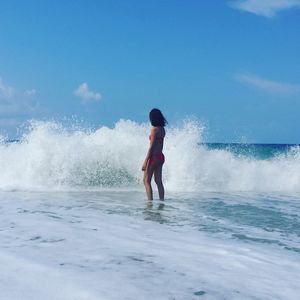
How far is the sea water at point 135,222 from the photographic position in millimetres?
3500

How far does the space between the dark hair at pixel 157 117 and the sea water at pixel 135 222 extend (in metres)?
1.54

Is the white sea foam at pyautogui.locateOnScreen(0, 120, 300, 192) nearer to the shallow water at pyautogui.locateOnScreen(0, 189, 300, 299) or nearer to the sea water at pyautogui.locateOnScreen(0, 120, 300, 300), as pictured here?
the sea water at pyautogui.locateOnScreen(0, 120, 300, 300)

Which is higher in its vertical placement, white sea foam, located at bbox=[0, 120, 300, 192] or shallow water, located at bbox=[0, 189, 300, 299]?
white sea foam, located at bbox=[0, 120, 300, 192]

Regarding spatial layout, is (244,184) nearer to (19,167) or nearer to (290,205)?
(290,205)

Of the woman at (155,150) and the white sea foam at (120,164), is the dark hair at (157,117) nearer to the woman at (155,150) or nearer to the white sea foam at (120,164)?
the woman at (155,150)

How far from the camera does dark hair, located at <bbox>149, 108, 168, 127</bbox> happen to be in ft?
28.7

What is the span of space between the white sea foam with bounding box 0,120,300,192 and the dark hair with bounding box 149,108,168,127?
385 cm

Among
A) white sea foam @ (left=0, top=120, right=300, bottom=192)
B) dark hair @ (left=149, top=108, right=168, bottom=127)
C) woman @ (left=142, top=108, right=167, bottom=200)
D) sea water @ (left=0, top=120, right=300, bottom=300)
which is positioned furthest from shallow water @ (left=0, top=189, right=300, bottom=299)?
white sea foam @ (left=0, top=120, right=300, bottom=192)

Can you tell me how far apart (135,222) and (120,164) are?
7161 millimetres

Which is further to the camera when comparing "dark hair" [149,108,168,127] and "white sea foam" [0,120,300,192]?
"white sea foam" [0,120,300,192]

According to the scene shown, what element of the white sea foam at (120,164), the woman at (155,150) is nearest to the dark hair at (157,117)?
the woman at (155,150)

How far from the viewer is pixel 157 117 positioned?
28.9 feet

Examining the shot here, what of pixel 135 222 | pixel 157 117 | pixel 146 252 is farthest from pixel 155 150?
pixel 146 252

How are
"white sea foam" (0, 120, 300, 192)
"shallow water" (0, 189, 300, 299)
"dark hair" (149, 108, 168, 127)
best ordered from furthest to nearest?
1. "white sea foam" (0, 120, 300, 192)
2. "dark hair" (149, 108, 168, 127)
3. "shallow water" (0, 189, 300, 299)
